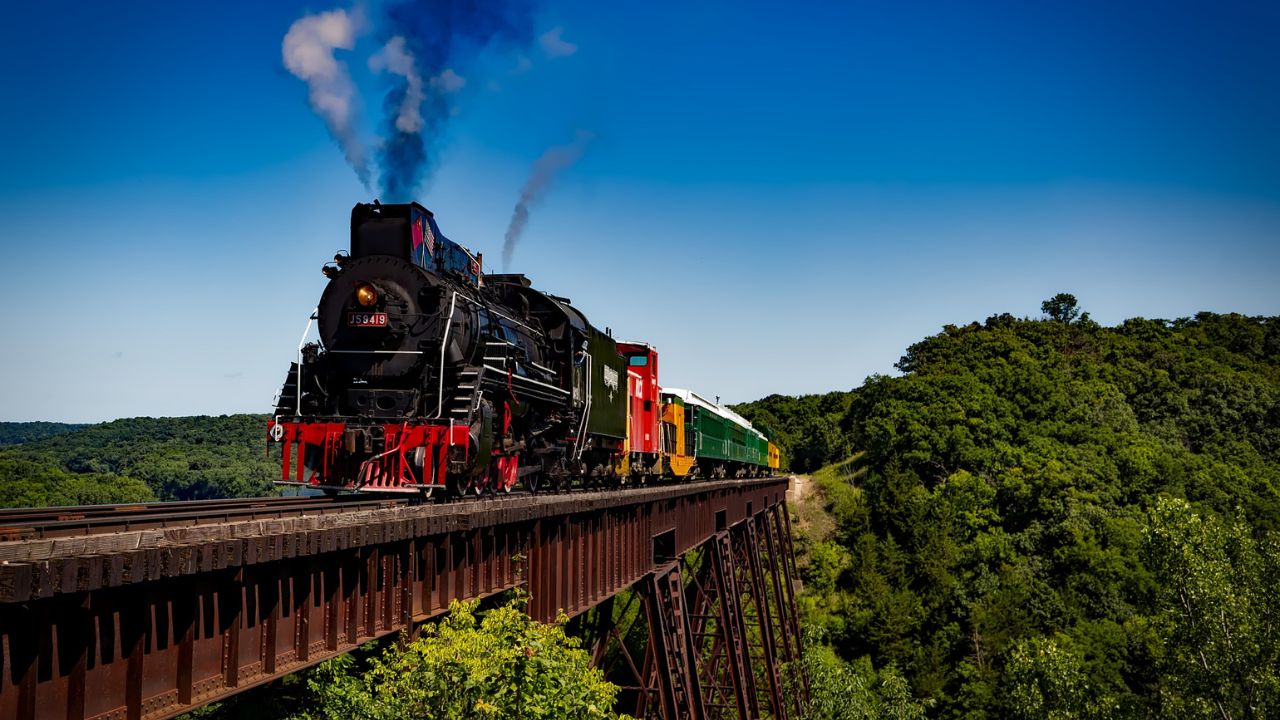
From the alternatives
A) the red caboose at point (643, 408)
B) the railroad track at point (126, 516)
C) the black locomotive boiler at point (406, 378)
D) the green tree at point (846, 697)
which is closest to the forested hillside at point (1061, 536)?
the green tree at point (846, 697)

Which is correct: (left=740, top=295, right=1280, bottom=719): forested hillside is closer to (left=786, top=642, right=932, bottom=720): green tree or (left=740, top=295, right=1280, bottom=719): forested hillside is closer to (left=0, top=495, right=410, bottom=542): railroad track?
(left=786, top=642, right=932, bottom=720): green tree

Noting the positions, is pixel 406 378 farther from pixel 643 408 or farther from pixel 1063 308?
pixel 1063 308

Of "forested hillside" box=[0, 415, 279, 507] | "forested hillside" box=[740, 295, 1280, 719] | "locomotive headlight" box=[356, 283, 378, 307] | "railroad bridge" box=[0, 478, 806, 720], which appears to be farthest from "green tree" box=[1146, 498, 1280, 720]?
"forested hillside" box=[0, 415, 279, 507]

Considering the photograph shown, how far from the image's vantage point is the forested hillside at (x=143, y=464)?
3894 cm

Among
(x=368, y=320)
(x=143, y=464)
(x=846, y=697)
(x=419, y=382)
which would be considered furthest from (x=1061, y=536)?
(x=143, y=464)

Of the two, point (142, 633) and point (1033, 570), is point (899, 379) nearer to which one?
point (1033, 570)

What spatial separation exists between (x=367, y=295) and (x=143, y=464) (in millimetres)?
60507

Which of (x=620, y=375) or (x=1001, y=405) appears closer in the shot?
(x=620, y=375)

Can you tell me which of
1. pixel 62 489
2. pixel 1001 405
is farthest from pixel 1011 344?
pixel 62 489

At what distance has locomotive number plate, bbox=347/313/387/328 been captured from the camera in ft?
42.0

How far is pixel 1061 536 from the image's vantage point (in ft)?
156

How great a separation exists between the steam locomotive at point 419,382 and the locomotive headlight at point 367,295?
15mm

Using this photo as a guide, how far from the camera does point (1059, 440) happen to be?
57062mm

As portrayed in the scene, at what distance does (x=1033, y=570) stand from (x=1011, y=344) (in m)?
33.1
